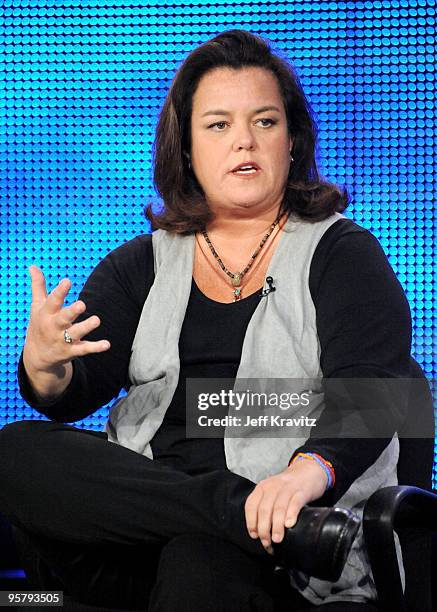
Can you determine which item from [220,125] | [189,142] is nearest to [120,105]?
[189,142]

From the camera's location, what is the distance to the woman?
1.33 m

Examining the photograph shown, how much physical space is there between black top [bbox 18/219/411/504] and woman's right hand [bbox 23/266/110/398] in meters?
0.06

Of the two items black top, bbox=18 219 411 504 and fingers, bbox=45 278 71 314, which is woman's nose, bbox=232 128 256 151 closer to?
black top, bbox=18 219 411 504

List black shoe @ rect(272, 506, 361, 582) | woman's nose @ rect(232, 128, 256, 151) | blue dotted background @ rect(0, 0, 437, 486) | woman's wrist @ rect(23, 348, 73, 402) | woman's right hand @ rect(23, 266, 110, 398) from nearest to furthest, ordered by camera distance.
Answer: black shoe @ rect(272, 506, 361, 582) → woman's right hand @ rect(23, 266, 110, 398) → woman's wrist @ rect(23, 348, 73, 402) → woman's nose @ rect(232, 128, 256, 151) → blue dotted background @ rect(0, 0, 437, 486)

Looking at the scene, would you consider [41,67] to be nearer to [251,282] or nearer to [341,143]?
[341,143]

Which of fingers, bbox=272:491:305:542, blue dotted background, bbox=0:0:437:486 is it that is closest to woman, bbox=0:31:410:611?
fingers, bbox=272:491:305:542

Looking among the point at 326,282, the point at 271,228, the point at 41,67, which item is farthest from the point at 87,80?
the point at 326,282

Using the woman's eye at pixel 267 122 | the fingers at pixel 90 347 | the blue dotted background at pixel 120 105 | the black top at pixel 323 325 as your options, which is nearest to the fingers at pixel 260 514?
the black top at pixel 323 325

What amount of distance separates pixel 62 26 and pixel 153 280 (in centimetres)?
85

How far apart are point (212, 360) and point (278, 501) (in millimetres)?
462

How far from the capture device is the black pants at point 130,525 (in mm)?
1280

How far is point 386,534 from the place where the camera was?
1276 mm

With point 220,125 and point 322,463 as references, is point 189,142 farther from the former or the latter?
point 322,463

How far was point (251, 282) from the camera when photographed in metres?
1.78
